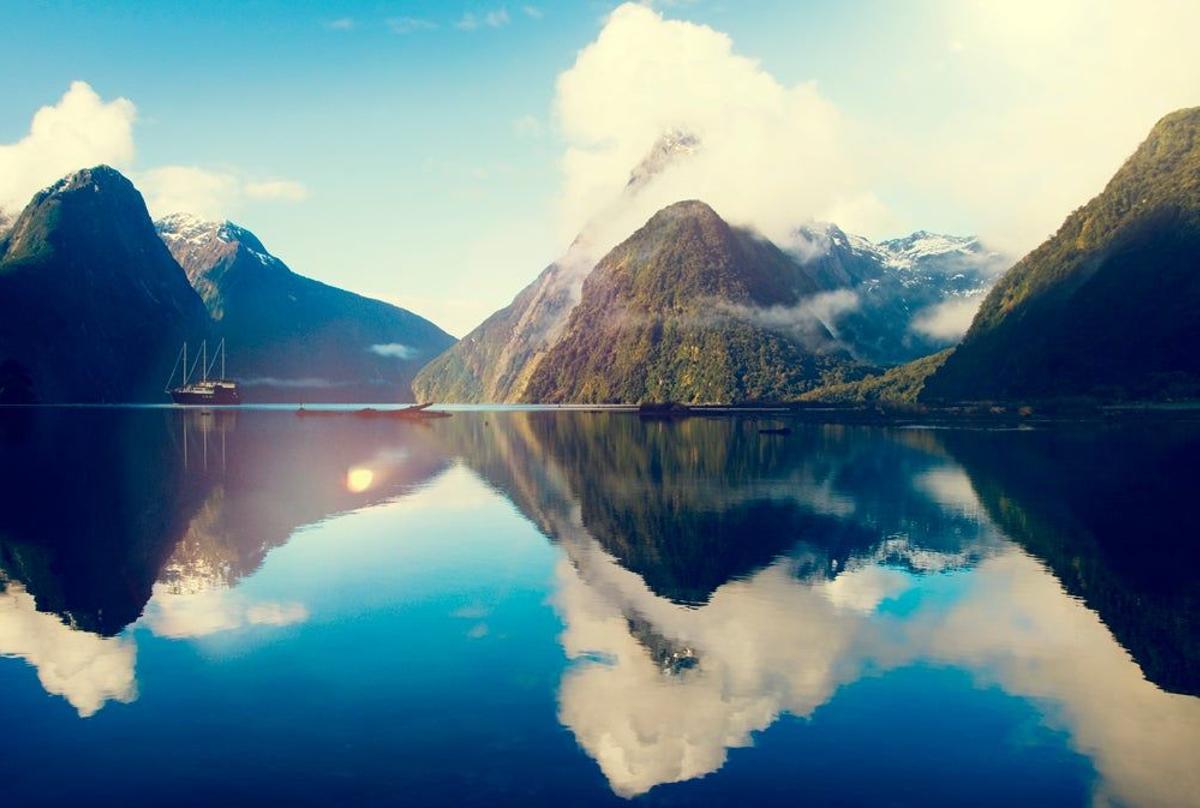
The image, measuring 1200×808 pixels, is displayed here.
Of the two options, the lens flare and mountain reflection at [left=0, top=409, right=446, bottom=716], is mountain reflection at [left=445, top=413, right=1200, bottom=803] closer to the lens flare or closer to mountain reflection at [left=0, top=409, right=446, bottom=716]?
the lens flare

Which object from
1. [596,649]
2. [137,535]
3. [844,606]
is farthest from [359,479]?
[844,606]

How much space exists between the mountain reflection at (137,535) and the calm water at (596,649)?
270 millimetres

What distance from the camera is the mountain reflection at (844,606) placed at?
79.3 feet

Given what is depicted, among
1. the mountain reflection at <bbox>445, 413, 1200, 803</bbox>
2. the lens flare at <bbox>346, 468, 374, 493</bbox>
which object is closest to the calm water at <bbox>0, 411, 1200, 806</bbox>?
the mountain reflection at <bbox>445, 413, 1200, 803</bbox>

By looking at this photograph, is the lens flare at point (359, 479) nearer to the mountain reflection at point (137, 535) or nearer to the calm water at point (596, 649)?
the mountain reflection at point (137, 535)

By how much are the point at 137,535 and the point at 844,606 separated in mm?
42446

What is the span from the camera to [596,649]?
31.3 meters

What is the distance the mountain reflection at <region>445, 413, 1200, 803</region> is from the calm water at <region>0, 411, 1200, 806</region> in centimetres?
19

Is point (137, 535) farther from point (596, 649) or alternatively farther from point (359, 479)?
point (359, 479)

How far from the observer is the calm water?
21125 mm

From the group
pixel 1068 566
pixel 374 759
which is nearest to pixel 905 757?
pixel 374 759

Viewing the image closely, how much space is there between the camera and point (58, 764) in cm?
2125

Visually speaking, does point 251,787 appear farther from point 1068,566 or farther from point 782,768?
point 1068,566

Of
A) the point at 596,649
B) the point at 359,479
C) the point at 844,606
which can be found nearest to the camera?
the point at 596,649
